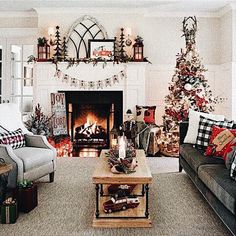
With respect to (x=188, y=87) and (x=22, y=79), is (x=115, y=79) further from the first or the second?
(x=22, y=79)

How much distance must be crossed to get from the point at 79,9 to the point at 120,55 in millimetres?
1251

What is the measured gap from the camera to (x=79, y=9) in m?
7.69

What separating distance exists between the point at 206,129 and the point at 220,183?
5.70 feet

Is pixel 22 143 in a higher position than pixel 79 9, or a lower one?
lower

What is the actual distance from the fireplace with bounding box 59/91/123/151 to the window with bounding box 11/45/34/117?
1035 millimetres

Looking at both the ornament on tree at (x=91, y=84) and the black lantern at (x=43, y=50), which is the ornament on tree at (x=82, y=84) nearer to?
the ornament on tree at (x=91, y=84)

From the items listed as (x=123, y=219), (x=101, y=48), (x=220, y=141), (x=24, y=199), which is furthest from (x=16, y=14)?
(x=123, y=219)

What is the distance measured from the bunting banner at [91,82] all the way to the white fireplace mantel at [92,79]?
0.15 feet

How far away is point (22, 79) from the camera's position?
8391mm

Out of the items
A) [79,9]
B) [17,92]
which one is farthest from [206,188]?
[17,92]

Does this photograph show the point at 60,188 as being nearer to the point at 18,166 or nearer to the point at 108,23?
the point at 18,166

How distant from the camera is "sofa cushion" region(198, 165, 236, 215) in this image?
2.87 metres

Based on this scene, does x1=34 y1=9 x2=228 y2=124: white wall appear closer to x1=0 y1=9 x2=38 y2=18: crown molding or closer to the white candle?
x1=0 y1=9 x2=38 y2=18: crown molding

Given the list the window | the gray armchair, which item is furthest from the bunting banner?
the gray armchair
